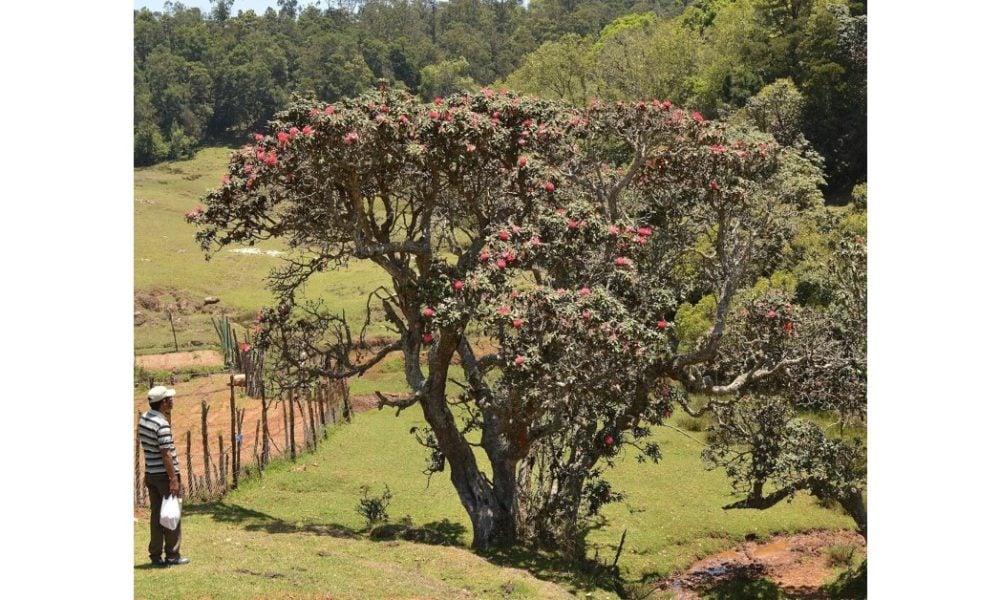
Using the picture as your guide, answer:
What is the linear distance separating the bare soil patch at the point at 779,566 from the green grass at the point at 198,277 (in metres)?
23.8

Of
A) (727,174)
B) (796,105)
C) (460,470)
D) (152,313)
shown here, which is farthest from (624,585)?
(152,313)

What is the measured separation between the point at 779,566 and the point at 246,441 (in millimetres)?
13749

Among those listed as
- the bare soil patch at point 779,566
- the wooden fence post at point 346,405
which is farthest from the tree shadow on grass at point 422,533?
the wooden fence post at point 346,405

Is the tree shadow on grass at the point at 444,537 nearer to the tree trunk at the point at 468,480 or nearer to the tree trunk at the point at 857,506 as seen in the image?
the tree trunk at the point at 468,480

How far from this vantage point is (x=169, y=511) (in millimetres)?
10844

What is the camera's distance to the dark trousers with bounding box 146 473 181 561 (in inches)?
428

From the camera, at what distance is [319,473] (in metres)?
22.4

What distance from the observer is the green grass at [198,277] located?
4356 centimetres

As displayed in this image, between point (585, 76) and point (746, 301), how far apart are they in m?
44.2

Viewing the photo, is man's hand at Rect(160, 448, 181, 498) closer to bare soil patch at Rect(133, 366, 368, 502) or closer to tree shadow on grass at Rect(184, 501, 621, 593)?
tree shadow on grass at Rect(184, 501, 621, 593)

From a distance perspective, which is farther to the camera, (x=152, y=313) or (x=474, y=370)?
(x=152, y=313)

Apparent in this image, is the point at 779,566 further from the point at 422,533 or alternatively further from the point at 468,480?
the point at 422,533

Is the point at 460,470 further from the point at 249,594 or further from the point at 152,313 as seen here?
the point at 152,313

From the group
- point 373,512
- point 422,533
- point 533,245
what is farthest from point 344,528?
point 533,245
